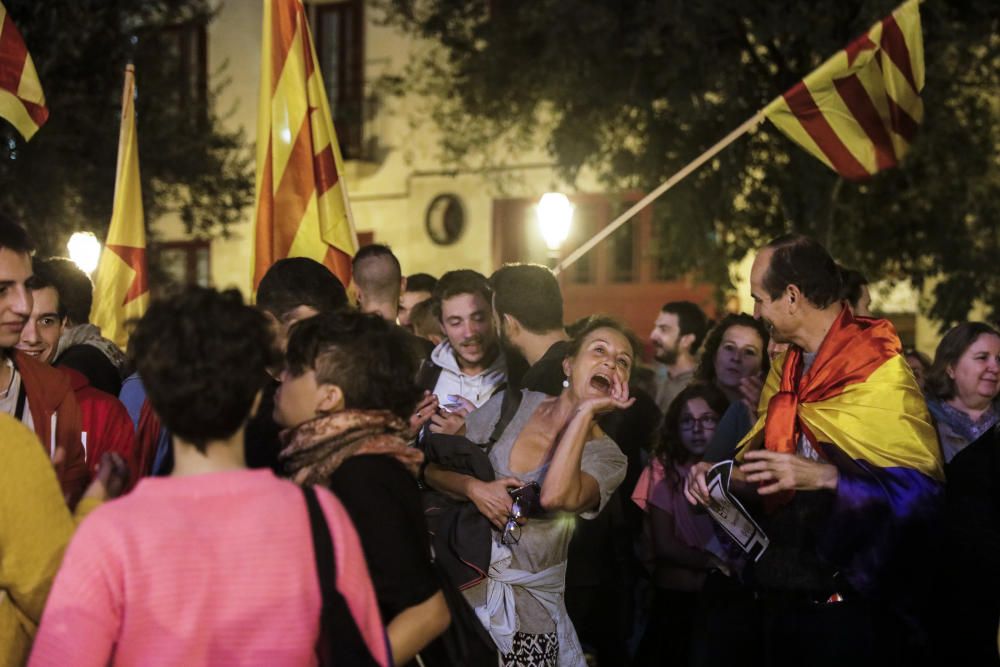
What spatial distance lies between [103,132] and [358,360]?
16.2 metres

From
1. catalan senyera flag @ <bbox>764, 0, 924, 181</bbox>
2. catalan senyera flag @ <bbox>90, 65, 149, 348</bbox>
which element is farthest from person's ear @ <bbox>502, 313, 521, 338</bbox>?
catalan senyera flag @ <bbox>764, 0, 924, 181</bbox>

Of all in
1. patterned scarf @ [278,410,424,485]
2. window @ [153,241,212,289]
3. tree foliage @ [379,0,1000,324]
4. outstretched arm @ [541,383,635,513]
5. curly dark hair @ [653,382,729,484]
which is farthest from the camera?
window @ [153,241,212,289]

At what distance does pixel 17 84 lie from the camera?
6648mm

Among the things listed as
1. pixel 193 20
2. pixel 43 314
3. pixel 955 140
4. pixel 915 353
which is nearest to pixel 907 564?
pixel 43 314

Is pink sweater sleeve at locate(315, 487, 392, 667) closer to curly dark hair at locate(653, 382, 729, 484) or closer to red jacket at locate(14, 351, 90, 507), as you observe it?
red jacket at locate(14, 351, 90, 507)

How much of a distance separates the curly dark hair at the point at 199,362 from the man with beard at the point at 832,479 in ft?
7.17

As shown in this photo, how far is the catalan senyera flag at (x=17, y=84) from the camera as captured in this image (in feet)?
21.6

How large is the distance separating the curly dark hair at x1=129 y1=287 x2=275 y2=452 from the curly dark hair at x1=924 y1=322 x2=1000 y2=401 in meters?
5.01

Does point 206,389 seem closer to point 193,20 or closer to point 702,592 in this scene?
point 702,592

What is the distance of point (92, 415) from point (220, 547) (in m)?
1.58

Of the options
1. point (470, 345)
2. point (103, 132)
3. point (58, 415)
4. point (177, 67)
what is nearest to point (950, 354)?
point (470, 345)

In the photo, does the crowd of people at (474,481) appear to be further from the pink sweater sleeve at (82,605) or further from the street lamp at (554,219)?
the street lamp at (554,219)

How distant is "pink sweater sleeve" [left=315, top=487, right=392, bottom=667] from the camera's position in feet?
8.91

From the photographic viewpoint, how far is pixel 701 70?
583 inches
